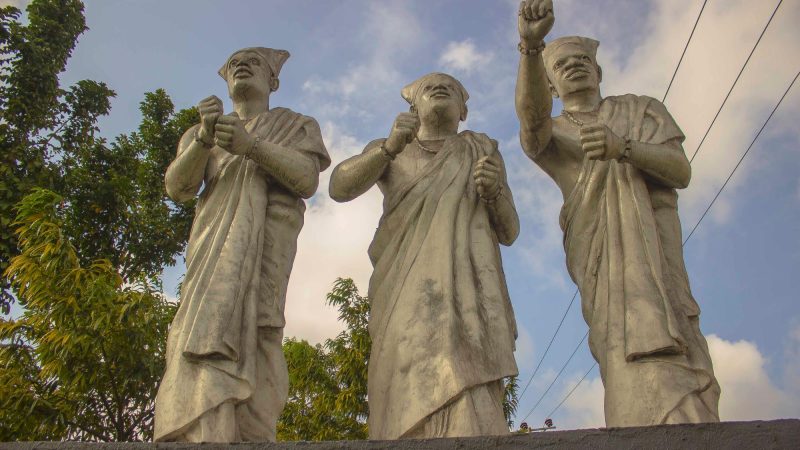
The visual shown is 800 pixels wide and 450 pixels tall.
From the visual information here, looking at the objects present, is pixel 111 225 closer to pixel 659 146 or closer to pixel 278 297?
pixel 278 297

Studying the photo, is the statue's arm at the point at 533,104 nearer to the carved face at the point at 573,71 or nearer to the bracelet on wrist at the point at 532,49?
the bracelet on wrist at the point at 532,49

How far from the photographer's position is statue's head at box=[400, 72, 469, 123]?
665 centimetres

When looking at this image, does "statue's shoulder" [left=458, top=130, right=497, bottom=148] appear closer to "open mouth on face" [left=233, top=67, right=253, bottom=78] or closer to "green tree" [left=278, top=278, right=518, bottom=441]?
"open mouth on face" [left=233, top=67, right=253, bottom=78]

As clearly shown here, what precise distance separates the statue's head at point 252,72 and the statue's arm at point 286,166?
2.89ft

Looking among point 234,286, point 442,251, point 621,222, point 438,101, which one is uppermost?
point 438,101

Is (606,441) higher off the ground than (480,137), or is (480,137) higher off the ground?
(480,137)

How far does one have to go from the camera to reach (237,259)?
5590 millimetres

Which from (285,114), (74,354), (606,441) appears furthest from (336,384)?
(606,441)

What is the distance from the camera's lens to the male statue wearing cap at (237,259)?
508 cm

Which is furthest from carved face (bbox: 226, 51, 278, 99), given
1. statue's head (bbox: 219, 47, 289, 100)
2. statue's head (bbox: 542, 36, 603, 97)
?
statue's head (bbox: 542, 36, 603, 97)

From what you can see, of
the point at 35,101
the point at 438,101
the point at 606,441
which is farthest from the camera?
the point at 35,101

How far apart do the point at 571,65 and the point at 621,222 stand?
4.85 feet

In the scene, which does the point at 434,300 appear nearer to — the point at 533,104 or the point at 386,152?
the point at 386,152

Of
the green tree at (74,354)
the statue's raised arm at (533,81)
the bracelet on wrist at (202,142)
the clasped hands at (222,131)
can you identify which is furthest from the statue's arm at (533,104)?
the green tree at (74,354)
